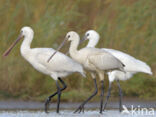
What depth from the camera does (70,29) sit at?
60.3ft

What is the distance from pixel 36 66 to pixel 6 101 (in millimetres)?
1509

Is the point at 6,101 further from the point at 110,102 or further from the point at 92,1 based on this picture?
the point at 92,1

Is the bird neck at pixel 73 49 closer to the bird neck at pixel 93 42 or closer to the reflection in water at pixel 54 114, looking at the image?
the reflection in water at pixel 54 114

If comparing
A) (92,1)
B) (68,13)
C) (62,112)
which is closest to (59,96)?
(62,112)

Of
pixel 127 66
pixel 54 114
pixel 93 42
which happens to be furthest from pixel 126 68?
pixel 54 114

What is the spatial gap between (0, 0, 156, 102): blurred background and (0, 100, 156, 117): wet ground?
446mm

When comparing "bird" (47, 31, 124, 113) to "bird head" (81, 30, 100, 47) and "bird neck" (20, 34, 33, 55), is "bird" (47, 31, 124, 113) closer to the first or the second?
"bird neck" (20, 34, 33, 55)

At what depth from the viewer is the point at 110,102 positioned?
1741 centimetres

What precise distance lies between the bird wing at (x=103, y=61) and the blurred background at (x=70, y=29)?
5.93 feet

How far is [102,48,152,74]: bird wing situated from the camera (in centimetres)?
1638

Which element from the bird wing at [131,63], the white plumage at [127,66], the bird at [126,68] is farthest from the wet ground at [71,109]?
the bird wing at [131,63]

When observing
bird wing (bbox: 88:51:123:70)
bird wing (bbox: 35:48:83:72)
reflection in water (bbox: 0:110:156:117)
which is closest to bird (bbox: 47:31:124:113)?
bird wing (bbox: 88:51:123:70)

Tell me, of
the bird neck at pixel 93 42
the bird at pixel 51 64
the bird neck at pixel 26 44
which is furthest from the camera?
the bird neck at pixel 93 42

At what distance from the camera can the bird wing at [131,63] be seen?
53.7 feet
